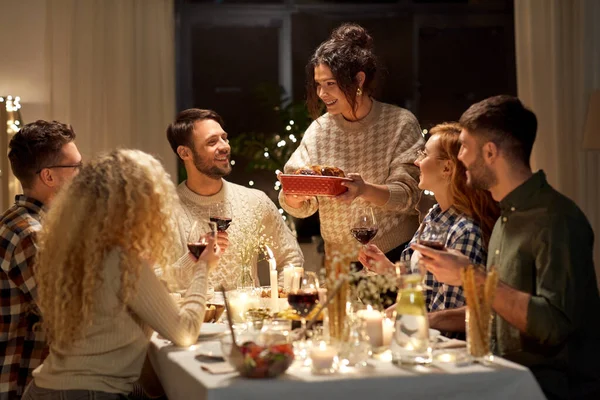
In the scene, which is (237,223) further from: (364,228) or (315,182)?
(364,228)

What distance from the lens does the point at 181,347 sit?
2.75m

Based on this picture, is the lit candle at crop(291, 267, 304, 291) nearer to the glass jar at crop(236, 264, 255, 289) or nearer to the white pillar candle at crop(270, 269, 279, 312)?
the white pillar candle at crop(270, 269, 279, 312)

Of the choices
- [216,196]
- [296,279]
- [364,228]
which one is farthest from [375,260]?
[216,196]

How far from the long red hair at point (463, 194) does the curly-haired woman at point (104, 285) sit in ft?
3.66

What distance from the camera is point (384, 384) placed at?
2.29 m

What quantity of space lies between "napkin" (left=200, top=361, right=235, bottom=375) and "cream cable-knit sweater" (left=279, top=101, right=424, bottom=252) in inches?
66.7

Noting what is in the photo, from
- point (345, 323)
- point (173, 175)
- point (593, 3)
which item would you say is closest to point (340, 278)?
point (345, 323)

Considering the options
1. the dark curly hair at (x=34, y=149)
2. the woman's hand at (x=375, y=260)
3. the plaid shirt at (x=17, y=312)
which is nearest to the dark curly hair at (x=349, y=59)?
the woman's hand at (x=375, y=260)

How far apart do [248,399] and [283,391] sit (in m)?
0.09

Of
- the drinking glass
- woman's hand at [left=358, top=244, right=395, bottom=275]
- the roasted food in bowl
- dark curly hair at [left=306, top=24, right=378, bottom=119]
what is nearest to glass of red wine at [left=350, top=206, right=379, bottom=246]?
woman's hand at [left=358, top=244, right=395, bottom=275]

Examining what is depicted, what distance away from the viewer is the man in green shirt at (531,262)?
262 centimetres

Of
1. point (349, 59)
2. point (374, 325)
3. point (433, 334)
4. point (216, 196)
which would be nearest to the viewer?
point (374, 325)

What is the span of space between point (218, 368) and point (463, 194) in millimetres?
1353

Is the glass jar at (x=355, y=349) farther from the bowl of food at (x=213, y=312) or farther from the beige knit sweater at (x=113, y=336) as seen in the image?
the bowl of food at (x=213, y=312)
